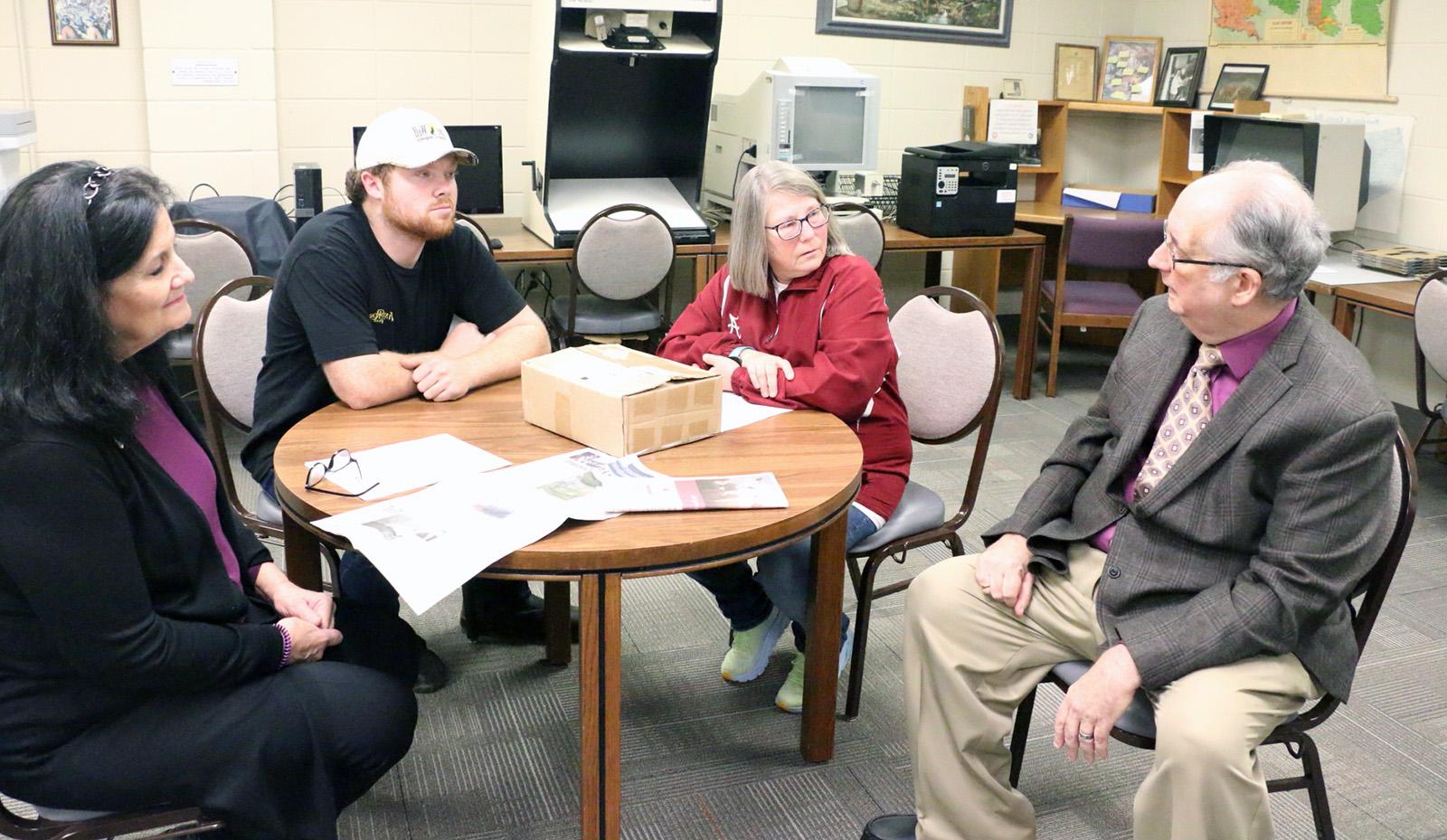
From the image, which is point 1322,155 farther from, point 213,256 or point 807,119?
point 213,256

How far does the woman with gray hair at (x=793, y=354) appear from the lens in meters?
2.23

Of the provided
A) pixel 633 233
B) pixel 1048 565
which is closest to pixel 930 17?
pixel 633 233

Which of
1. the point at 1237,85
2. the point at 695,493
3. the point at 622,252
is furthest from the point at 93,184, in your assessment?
the point at 1237,85

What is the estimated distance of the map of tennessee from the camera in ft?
14.9

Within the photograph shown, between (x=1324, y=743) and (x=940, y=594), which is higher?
(x=940, y=594)

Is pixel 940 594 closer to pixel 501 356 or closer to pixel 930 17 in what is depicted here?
pixel 501 356

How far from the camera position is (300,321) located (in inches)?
87.6

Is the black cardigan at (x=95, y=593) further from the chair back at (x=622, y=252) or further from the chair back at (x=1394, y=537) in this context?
the chair back at (x=622, y=252)

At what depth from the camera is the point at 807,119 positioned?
4.61 meters

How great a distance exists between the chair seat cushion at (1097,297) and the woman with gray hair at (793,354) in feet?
8.55

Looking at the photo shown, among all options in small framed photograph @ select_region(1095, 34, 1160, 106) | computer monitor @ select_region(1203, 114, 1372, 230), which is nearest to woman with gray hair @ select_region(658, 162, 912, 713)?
computer monitor @ select_region(1203, 114, 1372, 230)

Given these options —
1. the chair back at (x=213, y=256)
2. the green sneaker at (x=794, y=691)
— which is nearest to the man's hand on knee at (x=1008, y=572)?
the green sneaker at (x=794, y=691)

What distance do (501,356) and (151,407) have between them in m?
0.89

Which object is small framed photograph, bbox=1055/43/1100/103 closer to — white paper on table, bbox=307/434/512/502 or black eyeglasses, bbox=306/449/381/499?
white paper on table, bbox=307/434/512/502
